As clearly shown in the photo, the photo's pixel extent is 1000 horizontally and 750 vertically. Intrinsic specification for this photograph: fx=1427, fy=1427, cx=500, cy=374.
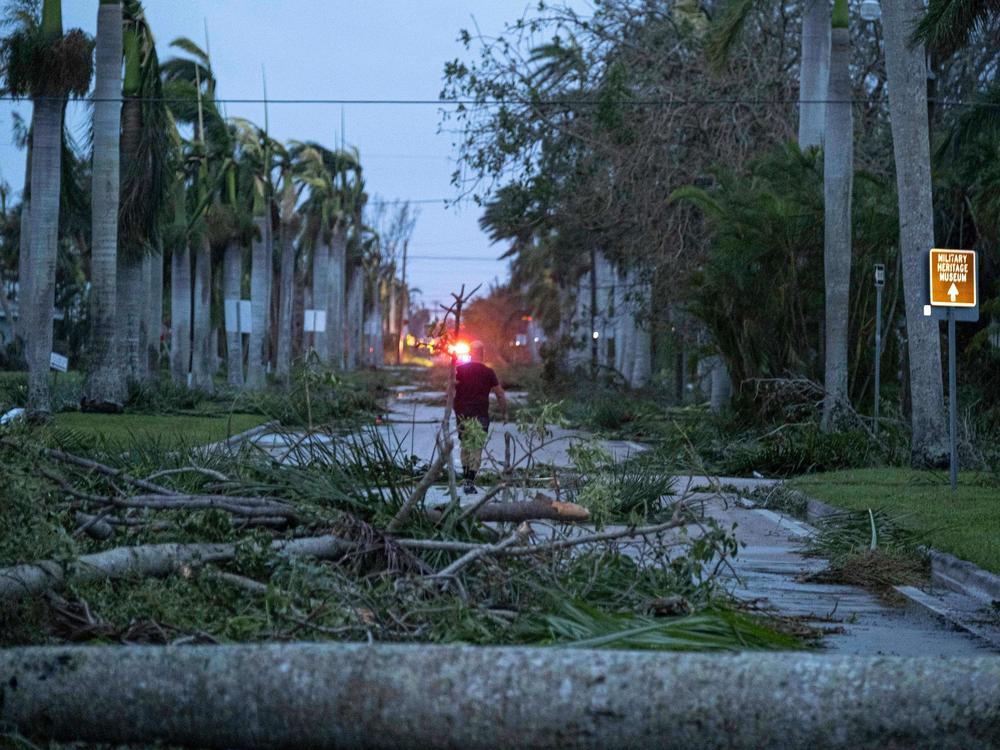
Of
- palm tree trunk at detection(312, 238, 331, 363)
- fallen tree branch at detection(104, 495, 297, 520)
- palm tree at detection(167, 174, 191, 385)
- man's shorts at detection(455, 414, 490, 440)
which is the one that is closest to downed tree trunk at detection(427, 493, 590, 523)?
man's shorts at detection(455, 414, 490, 440)

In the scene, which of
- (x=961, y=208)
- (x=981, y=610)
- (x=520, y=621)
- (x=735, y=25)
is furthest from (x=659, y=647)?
(x=961, y=208)

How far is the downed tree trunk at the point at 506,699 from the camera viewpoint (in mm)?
4867

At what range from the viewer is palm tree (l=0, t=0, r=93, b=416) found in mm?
25781

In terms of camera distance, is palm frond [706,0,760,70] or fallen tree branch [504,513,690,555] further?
palm frond [706,0,760,70]

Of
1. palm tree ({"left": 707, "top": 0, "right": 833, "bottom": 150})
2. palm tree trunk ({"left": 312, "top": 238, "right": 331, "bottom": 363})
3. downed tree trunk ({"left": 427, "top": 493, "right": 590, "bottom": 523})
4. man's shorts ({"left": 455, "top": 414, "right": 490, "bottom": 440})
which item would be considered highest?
palm tree ({"left": 707, "top": 0, "right": 833, "bottom": 150})

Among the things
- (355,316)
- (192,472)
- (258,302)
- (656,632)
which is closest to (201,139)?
(258,302)

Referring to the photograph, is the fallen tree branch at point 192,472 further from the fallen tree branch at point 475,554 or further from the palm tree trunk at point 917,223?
the palm tree trunk at point 917,223

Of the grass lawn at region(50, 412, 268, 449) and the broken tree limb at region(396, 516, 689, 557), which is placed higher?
the broken tree limb at region(396, 516, 689, 557)

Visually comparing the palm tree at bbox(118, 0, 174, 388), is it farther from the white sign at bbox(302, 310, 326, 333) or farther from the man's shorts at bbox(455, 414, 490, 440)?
the white sign at bbox(302, 310, 326, 333)

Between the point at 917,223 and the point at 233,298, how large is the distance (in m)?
30.5

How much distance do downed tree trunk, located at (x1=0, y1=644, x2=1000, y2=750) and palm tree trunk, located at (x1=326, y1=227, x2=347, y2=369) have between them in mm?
62447

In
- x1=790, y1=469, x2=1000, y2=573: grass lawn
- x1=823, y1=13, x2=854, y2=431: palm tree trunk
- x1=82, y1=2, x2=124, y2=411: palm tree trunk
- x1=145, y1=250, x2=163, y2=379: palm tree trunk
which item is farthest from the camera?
x1=145, y1=250, x2=163, y2=379: palm tree trunk

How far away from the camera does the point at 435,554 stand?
8.51 meters

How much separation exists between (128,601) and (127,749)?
1.71 metres
